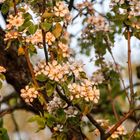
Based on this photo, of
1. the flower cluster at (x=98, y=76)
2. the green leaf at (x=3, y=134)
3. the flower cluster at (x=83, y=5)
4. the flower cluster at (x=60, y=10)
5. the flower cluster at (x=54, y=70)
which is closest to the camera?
the flower cluster at (x=54, y=70)

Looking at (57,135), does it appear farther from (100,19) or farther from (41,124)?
(100,19)

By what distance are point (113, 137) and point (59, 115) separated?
18.2 inches

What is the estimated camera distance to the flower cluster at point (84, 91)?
2258 mm

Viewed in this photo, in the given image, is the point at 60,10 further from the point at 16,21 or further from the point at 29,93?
the point at 29,93

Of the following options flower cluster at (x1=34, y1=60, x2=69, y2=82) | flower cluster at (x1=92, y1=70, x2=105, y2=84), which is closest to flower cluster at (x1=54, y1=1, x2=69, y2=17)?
flower cluster at (x1=34, y1=60, x2=69, y2=82)

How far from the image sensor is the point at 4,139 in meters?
2.62

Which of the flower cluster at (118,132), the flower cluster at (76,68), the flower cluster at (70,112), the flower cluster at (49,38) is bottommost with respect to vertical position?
the flower cluster at (118,132)

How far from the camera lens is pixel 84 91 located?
2.28 m

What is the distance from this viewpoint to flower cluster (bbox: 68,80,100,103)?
7.41 ft

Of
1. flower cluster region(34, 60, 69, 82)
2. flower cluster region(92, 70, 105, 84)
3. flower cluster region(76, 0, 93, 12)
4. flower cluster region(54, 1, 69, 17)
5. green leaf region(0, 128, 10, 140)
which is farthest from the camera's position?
flower cluster region(92, 70, 105, 84)

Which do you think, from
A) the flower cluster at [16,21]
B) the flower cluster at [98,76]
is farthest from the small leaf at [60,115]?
the flower cluster at [98,76]

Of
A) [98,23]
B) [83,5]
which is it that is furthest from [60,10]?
[98,23]

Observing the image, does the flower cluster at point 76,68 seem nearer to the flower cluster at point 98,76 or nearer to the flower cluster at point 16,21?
the flower cluster at point 16,21

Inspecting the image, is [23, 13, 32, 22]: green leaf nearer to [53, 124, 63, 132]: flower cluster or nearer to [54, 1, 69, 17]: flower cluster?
A: [54, 1, 69, 17]: flower cluster
